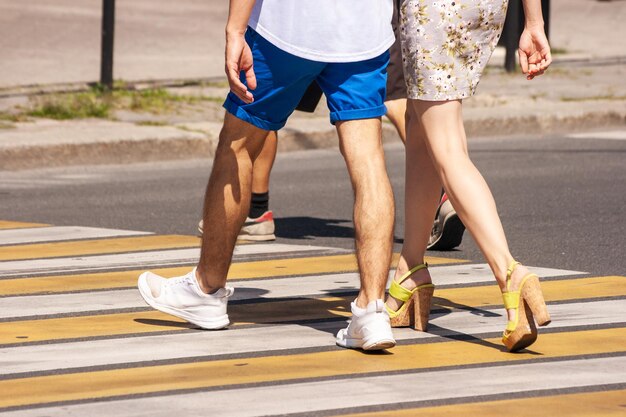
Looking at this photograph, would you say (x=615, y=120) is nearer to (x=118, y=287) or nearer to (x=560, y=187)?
(x=560, y=187)

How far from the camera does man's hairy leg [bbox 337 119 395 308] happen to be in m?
A: 5.18

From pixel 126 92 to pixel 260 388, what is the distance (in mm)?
9771

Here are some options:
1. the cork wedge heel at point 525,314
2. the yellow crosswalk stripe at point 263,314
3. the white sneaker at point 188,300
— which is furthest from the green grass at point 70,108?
the cork wedge heel at point 525,314

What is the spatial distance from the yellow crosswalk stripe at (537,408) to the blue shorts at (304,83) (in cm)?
119

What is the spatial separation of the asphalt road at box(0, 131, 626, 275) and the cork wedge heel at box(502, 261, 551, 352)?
1.77m

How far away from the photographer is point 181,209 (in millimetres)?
9102

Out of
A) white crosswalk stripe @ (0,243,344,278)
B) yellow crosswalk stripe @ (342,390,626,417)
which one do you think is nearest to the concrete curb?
white crosswalk stripe @ (0,243,344,278)

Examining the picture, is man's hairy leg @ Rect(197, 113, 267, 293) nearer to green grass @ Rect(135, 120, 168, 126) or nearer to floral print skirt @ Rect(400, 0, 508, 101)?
floral print skirt @ Rect(400, 0, 508, 101)

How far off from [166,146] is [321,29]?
22.5 feet

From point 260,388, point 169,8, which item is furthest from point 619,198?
point 169,8

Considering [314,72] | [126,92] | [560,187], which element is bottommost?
[126,92]

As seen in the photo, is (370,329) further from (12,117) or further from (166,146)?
(12,117)

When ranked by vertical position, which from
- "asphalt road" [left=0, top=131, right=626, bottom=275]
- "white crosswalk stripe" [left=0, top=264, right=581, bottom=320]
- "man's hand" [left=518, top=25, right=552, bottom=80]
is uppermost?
"man's hand" [left=518, top=25, right=552, bottom=80]

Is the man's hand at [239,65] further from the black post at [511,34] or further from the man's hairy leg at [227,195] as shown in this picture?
the black post at [511,34]
